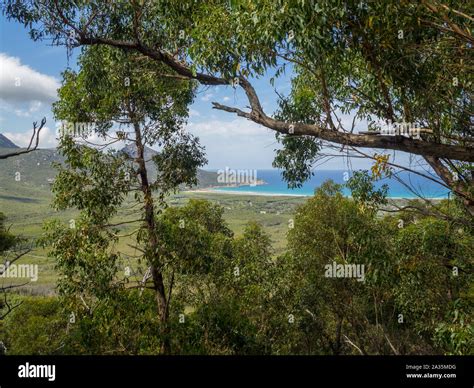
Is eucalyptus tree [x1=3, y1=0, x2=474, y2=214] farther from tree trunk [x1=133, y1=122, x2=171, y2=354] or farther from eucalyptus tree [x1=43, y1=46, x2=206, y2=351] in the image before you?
tree trunk [x1=133, y1=122, x2=171, y2=354]

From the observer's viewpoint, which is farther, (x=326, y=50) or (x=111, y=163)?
(x=111, y=163)

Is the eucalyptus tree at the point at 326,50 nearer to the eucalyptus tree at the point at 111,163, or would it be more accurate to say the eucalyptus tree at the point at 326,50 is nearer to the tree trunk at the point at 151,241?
the eucalyptus tree at the point at 111,163

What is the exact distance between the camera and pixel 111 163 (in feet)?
20.2

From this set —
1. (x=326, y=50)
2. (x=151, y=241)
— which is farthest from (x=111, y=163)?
(x=326, y=50)

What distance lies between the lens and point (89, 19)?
199 inches

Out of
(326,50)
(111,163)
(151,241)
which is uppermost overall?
(326,50)

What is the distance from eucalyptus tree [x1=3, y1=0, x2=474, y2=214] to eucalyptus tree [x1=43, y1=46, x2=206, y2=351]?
Result: 24.4 inches

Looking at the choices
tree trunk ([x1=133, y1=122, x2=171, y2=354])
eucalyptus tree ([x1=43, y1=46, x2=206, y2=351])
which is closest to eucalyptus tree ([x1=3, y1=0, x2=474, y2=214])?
eucalyptus tree ([x1=43, y1=46, x2=206, y2=351])

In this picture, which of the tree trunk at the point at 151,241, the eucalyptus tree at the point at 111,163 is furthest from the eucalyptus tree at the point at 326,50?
the tree trunk at the point at 151,241

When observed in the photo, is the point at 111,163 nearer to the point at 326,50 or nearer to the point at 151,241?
the point at 151,241

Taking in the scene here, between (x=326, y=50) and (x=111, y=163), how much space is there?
13.4 feet

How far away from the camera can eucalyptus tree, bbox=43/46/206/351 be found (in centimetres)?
571

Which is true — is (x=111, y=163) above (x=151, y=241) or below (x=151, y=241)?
above
